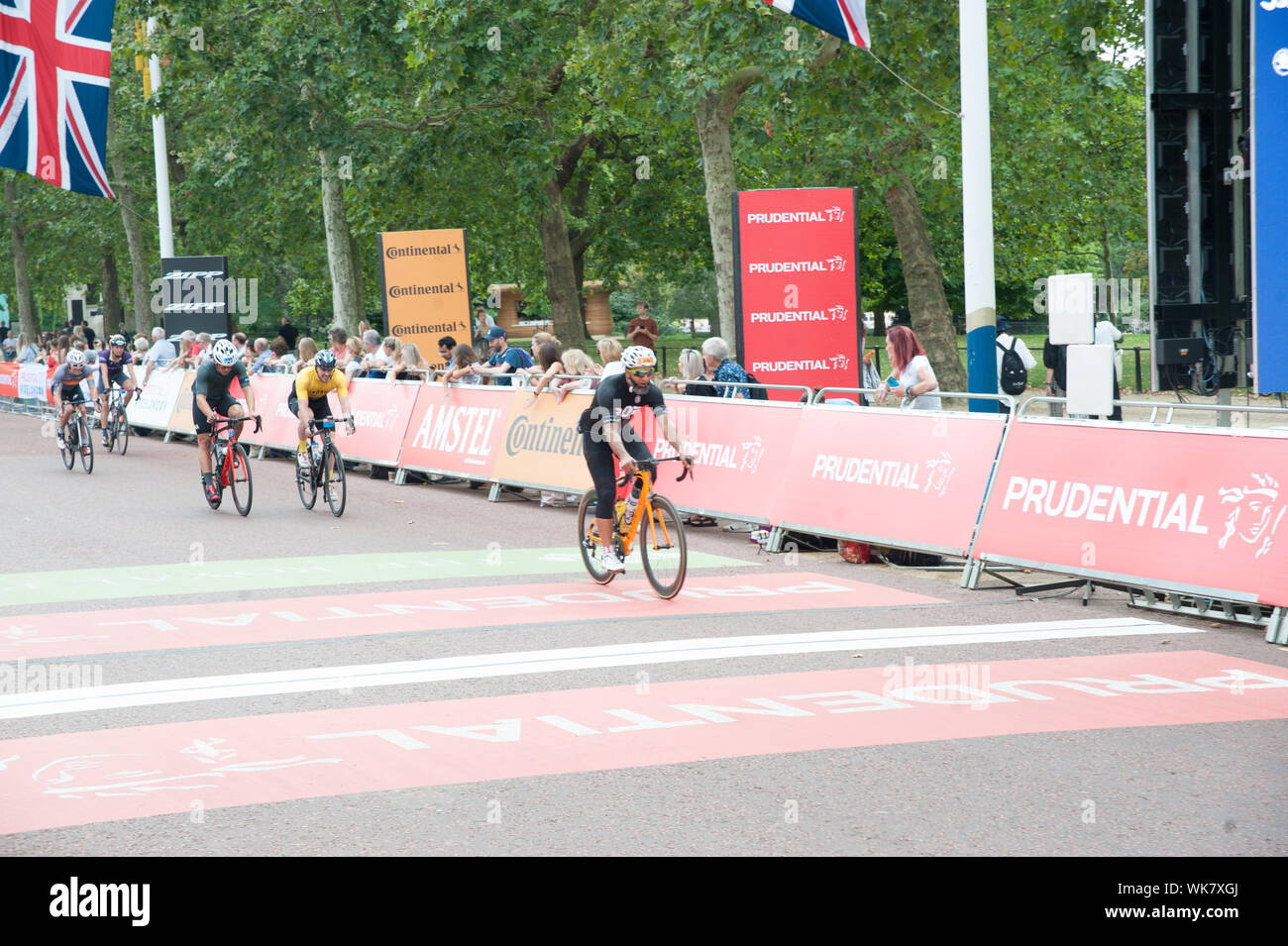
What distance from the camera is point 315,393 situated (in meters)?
16.1

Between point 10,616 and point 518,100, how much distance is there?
22759mm

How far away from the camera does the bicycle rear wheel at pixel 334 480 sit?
52.0ft

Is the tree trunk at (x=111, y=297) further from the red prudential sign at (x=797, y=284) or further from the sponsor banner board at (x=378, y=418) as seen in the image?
the red prudential sign at (x=797, y=284)

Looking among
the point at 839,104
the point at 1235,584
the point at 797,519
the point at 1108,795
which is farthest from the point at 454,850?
the point at 839,104

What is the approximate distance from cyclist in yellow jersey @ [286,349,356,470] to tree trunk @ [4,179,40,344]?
4492cm

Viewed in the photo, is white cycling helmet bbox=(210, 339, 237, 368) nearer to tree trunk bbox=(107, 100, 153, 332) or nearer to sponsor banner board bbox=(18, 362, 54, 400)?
sponsor banner board bbox=(18, 362, 54, 400)

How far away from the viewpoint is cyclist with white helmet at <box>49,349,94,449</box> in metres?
21.5

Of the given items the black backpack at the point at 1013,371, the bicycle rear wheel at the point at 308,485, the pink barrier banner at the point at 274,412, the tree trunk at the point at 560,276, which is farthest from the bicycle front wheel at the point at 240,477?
the tree trunk at the point at 560,276

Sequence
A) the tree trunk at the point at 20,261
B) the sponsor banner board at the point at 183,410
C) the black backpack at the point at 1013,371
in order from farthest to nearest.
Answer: the tree trunk at the point at 20,261 < the sponsor banner board at the point at 183,410 < the black backpack at the point at 1013,371

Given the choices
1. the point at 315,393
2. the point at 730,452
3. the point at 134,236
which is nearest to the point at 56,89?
the point at 315,393

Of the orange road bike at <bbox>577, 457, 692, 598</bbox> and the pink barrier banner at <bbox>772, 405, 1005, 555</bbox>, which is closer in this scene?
the orange road bike at <bbox>577, 457, 692, 598</bbox>

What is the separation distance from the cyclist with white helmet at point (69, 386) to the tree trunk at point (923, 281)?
52.1 feet

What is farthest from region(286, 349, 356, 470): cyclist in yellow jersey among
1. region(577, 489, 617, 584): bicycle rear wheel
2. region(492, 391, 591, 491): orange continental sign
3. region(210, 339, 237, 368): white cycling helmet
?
region(577, 489, 617, 584): bicycle rear wheel
